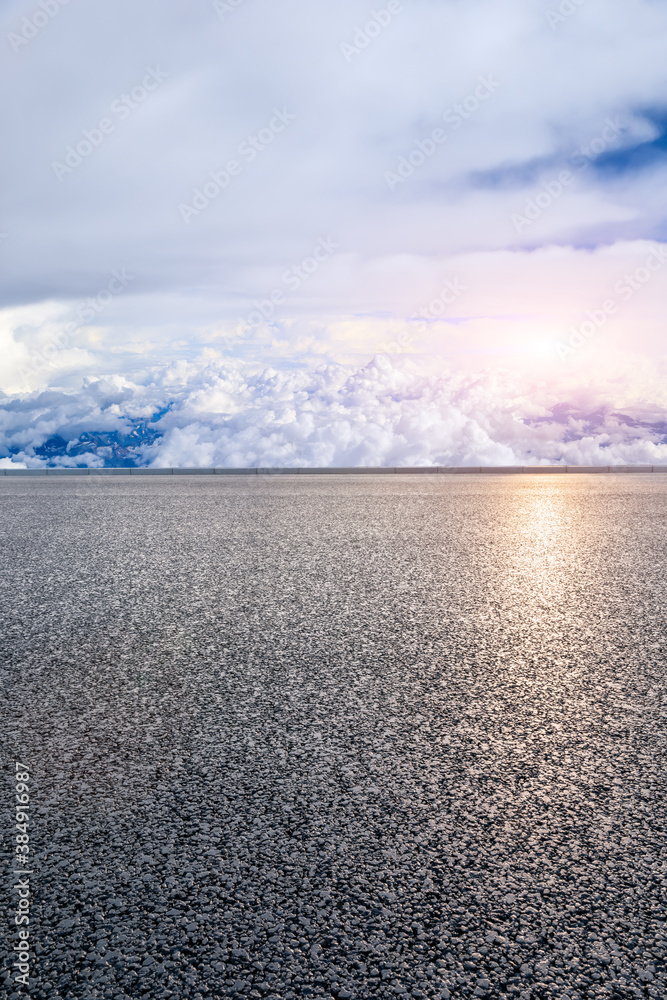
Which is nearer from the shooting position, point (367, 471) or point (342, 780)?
point (342, 780)

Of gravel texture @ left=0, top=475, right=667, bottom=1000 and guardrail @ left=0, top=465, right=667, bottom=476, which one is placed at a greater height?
gravel texture @ left=0, top=475, right=667, bottom=1000

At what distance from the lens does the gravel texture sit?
2.20 meters

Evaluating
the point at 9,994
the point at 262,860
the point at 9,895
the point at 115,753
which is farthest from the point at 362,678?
the point at 9,994

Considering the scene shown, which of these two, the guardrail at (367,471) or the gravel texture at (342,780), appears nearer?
the gravel texture at (342,780)

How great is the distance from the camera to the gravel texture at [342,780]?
7.22ft

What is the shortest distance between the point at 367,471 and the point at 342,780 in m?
23.2

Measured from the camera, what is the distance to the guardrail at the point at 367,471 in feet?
85.0

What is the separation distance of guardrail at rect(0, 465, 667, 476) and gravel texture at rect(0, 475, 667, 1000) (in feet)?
60.3

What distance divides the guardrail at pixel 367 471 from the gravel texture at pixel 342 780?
60.3 ft

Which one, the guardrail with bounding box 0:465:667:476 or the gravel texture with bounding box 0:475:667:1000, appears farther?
the guardrail with bounding box 0:465:667:476

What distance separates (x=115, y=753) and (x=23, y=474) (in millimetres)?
25374

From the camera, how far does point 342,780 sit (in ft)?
10.5

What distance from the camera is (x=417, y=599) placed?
6.48 meters

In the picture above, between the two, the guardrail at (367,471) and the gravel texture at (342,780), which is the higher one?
the gravel texture at (342,780)
